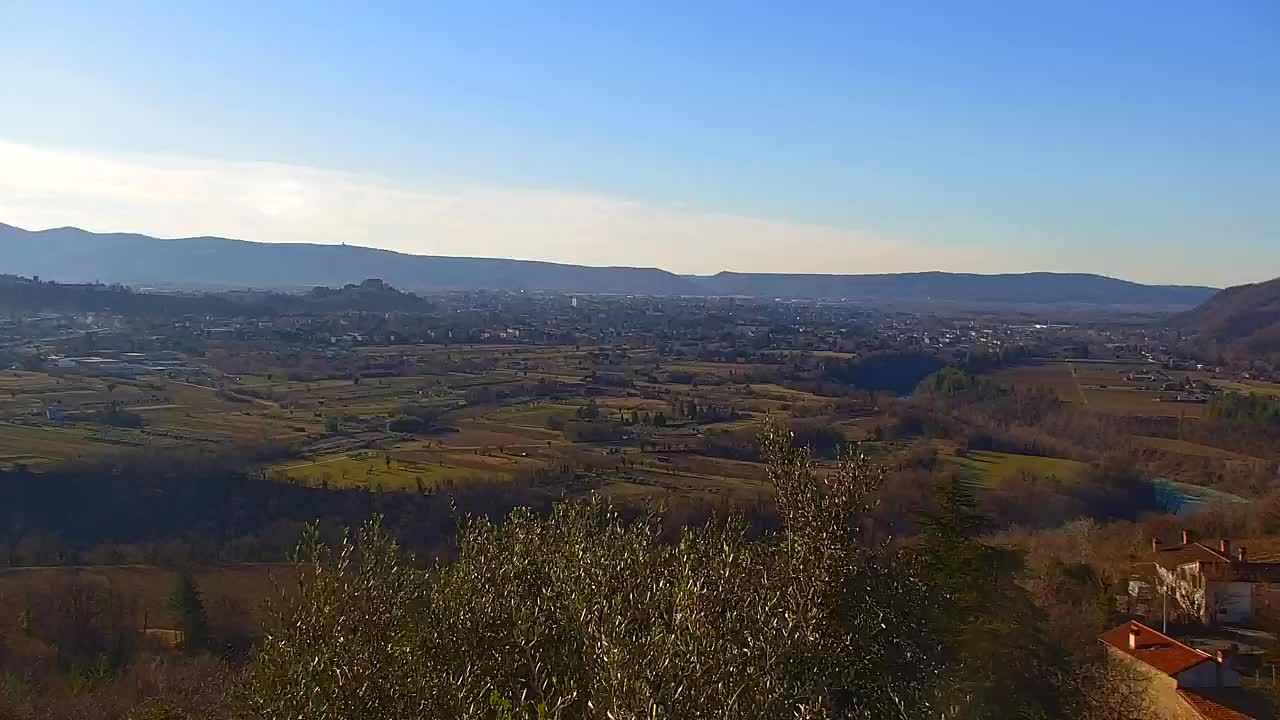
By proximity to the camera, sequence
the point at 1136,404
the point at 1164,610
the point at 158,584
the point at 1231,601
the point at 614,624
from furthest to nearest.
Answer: the point at 1136,404 → the point at 158,584 → the point at 1231,601 → the point at 1164,610 → the point at 614,624

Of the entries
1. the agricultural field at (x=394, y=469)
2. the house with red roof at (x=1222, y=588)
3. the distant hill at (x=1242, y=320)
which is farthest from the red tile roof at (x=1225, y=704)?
the distant hill at (x=1242, y=320)

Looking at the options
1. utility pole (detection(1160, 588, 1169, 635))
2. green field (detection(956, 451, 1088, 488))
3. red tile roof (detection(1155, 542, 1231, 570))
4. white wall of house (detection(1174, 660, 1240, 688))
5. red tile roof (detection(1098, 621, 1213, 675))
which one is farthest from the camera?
green field (detection(956, 451, 1088, 488))

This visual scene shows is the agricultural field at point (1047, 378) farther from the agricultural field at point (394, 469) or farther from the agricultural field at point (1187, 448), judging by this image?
the agricultural field at point (394, 469)

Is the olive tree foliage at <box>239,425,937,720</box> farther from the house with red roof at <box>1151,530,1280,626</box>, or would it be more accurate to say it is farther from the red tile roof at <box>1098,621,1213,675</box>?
the house with red roof at <box>1151,530,1280,626</box>

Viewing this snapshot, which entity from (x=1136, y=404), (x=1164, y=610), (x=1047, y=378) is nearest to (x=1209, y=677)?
(x=1164, y=610)

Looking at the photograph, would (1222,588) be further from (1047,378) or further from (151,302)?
(151,302)

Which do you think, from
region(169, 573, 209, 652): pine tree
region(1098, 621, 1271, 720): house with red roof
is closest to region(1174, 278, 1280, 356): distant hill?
region(1098, 621, 1271, 720): house with red roof
